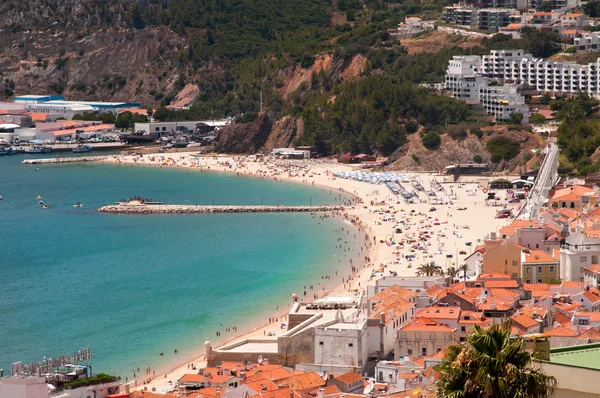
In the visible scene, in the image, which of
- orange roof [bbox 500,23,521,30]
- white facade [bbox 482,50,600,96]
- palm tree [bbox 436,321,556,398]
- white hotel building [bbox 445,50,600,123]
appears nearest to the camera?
palm tree [bbox 436,321,556,398]

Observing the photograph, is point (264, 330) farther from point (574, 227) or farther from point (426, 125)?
point (426, 125)

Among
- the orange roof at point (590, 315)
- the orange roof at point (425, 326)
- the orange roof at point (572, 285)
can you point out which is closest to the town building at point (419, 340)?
the orange roof at point (425, 326)

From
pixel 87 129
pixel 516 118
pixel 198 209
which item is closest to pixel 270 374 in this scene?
pixel 198 209

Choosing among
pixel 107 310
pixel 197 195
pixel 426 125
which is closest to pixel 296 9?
pixel 426 125

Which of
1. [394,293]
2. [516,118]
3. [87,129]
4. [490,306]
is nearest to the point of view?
[490,306]

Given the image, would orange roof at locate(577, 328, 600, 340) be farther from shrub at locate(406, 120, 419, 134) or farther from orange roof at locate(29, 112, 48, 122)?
orange roof at locate(29, 112, 48, 122)

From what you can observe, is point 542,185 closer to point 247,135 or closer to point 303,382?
point 303,382

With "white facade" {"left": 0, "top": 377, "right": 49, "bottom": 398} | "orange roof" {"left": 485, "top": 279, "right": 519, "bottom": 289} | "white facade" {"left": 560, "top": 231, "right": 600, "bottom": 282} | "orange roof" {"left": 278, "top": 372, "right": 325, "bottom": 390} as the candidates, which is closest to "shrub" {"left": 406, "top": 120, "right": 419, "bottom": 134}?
"white facade" {"left": 560, "top": 231, "right": 600, "bottom": 282}
